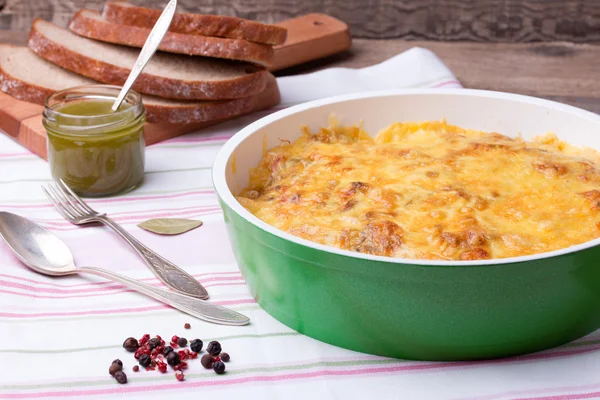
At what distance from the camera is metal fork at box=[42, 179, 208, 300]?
7.40 feet

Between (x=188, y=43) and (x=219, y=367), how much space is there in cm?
189

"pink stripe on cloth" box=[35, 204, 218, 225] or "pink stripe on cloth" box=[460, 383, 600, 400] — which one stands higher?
"pink stripe on cloth" box=[460, 383, 600, 400]

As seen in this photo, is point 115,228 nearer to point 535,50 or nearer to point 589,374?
point 589,374

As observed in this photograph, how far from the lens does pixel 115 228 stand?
2545mm

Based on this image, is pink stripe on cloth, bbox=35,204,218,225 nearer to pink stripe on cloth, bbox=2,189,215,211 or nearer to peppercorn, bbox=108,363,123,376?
pink stripe on cloth, bbox=2,189,215,211

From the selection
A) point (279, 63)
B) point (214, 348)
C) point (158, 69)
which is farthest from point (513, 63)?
point (214, 348)

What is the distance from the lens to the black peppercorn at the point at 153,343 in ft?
6.44

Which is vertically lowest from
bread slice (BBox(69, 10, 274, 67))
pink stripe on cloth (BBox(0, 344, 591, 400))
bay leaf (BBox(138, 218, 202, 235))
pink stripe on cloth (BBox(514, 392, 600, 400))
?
pink stripe on cloth (BBox(0, 344, 591, 400))

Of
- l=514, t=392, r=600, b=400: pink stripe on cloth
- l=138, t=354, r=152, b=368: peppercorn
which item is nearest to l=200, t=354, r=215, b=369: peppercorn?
l=138, t=354, r=152, b=368: peppercorn

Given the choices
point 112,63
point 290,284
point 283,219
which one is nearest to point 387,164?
point 283,219

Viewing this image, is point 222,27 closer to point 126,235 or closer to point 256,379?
point 126,235

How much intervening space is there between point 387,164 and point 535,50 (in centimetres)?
252

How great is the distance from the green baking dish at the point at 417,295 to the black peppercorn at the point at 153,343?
0.30 metres

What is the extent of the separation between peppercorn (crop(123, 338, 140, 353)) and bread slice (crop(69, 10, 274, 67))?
1688mm
